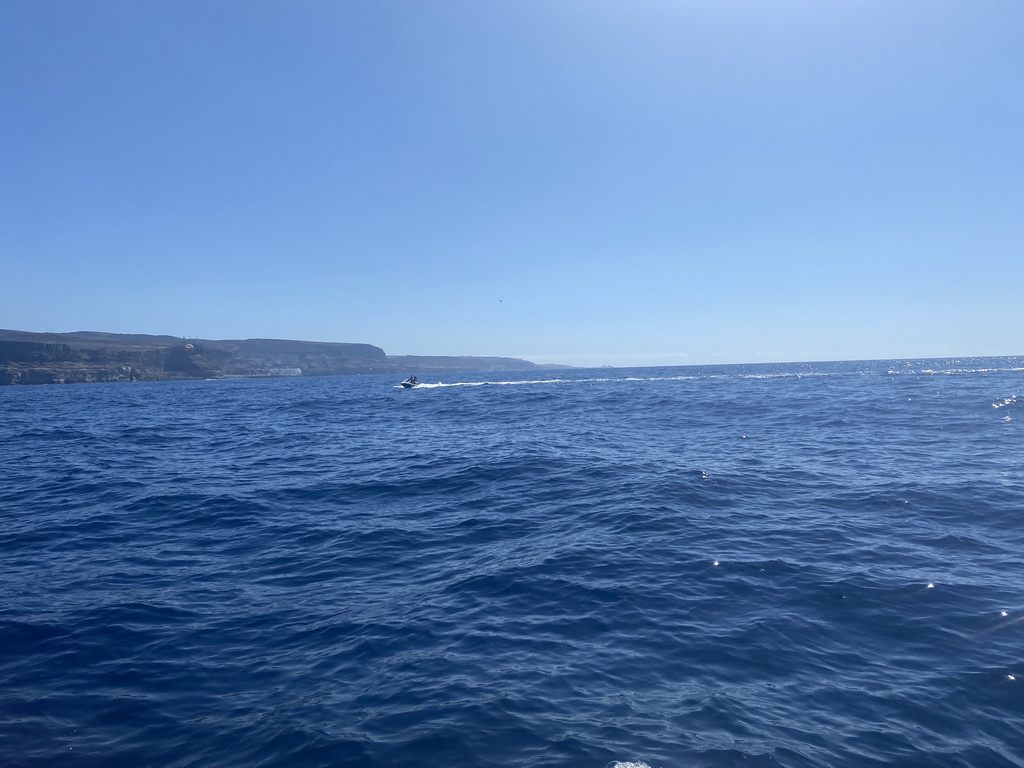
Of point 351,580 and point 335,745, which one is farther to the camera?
point 351,580

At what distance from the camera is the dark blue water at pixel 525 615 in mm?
6184

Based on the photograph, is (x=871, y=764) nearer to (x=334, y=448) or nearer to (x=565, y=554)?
(x=565, y=554)

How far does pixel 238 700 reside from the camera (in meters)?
6.94

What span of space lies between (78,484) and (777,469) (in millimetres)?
23692

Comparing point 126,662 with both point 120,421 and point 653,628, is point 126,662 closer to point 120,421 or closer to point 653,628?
point 653,628

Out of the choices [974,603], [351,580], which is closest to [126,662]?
[351,580]

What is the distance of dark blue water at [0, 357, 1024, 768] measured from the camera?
20.3 feet

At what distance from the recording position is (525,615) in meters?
9.04

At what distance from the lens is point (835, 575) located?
10148 mm

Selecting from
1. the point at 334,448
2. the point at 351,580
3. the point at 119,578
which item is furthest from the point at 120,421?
the point at 351,580

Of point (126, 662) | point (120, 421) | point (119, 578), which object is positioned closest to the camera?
point (126, 662)

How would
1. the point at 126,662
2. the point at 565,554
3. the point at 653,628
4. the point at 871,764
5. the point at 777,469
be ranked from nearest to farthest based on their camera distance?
the point at 871,764 → the point at 126,662 → the point at 653,628 → the point at 565,554 → the point at 777,469

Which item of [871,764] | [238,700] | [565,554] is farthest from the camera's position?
[565,554]

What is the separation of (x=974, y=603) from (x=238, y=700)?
1078cm
